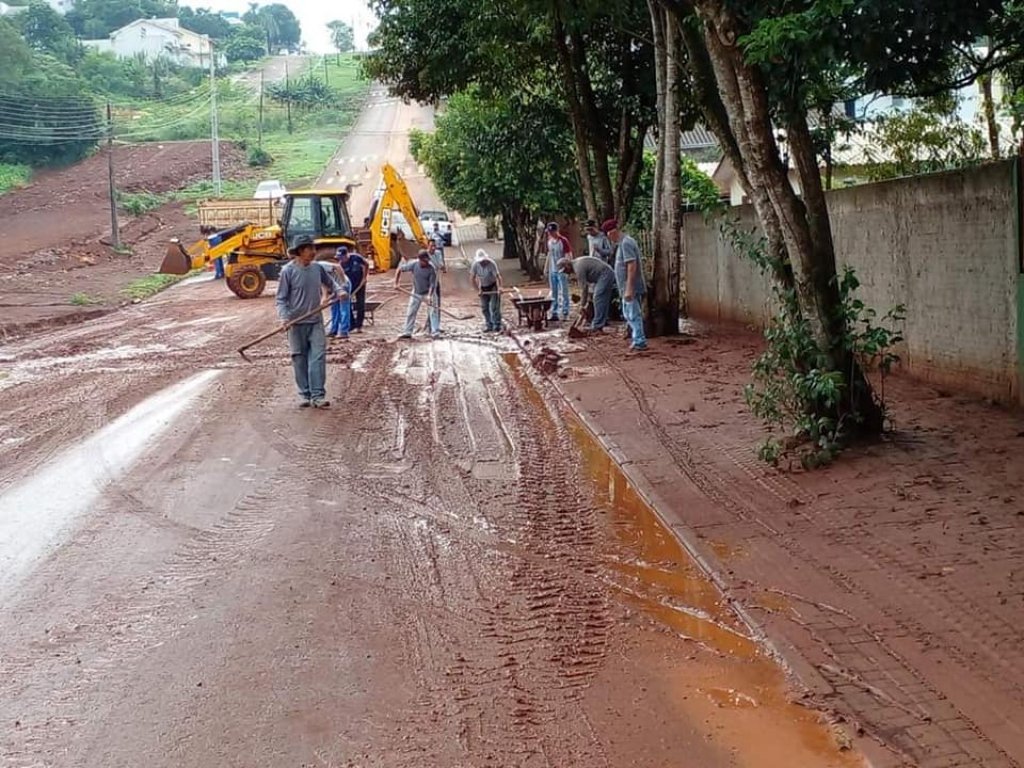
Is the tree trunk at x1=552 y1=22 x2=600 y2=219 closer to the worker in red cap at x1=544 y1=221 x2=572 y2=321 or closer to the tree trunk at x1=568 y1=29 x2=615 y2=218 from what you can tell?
the tree trunk at x1=568 y1=29 x2=615 y2=218

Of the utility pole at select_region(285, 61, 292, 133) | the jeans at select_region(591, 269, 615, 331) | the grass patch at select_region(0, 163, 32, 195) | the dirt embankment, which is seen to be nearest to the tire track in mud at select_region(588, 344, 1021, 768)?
the jeans at select_region(591, 269, 615, 331)

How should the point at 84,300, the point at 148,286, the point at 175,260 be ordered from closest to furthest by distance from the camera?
1. the point at 84,300
2. the point at 175,260
3. the point at 148,286

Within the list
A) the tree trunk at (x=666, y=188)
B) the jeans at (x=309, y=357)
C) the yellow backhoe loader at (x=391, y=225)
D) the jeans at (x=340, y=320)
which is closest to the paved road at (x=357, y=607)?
the jeans at (x=309, y=357)

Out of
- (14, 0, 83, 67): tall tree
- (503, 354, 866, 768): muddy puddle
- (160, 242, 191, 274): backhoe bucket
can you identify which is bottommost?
(503, 354, 866, 768): muddy puddle

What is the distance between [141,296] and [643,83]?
58.0 ft

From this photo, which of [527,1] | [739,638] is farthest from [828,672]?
[527,1]

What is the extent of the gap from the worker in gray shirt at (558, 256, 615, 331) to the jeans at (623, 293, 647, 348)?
7.20ft

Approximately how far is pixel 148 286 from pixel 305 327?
75.0 feet

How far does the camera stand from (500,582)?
6.47m

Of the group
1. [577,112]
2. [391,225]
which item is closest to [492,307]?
[577,112]

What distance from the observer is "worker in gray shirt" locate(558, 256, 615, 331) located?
59.1 ft

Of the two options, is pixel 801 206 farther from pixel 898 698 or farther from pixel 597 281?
pixel 597 281

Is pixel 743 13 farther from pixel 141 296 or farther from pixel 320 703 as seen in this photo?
pixel 141 296

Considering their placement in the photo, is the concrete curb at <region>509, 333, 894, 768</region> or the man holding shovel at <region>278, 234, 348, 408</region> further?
the man holding shovel at <region>278, 234, 348, 408</region>
